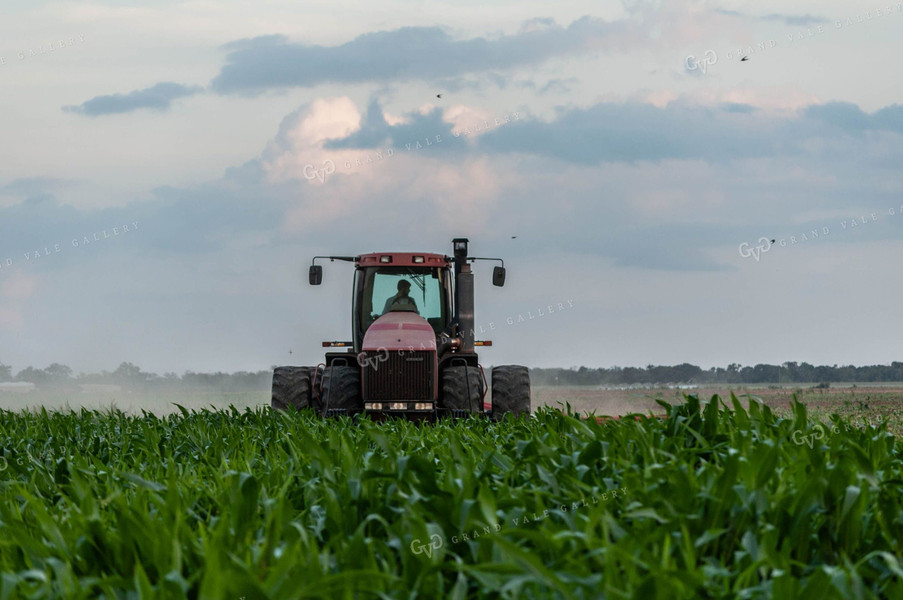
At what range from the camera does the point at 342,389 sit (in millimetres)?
11773

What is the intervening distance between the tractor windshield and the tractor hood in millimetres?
353

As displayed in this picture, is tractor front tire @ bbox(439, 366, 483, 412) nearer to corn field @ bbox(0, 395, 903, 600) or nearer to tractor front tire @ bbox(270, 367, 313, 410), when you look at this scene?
tractor front tire @ bbox(270, 367, 313, 410)

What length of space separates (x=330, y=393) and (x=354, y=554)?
9.02 meters

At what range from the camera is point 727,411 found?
524cm

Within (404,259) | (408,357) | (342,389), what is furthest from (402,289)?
(342,389)

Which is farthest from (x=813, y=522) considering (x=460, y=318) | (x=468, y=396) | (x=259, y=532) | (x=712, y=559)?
(x=460, y=318)

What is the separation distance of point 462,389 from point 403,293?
1860mm

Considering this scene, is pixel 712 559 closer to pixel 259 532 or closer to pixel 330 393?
pixel 259 532

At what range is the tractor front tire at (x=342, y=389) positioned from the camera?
11727mm
